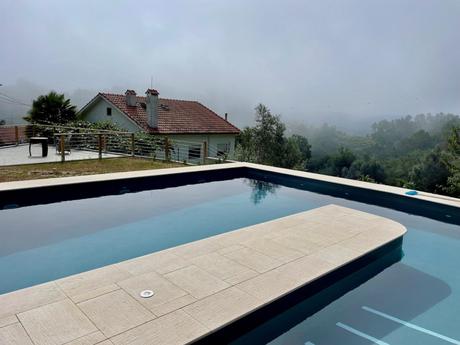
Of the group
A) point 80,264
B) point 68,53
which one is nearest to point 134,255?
point 80,264

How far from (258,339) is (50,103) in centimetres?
2004

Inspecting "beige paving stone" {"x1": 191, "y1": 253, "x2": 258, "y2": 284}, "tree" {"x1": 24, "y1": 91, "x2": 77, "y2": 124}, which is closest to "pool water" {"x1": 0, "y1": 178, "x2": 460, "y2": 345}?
"beige paving stone" {"x1": 191, "y1": 253, "x2": 258, "y2": 284}

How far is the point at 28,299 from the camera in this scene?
2936mm

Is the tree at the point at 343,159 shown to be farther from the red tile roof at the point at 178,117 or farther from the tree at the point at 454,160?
the red tile roof at the point at 178,117

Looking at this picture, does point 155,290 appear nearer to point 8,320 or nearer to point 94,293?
point 94,293

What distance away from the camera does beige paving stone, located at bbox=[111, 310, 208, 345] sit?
8.00ft

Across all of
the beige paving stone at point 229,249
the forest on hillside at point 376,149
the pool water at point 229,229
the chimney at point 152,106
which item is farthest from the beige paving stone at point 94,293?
the chimney at point 152,106

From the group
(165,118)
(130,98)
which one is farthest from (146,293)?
(130,98)

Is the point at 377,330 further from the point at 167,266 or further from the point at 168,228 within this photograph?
the point at 168,228

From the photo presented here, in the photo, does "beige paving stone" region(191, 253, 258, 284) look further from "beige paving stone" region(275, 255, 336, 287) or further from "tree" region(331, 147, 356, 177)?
"tree" region(331, 147, 356, 177)

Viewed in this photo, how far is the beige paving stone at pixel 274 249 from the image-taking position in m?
3.92

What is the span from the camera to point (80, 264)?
421 cm

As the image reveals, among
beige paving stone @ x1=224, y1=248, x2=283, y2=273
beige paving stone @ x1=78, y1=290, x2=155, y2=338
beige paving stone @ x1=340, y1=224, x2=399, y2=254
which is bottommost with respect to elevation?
beige paving stone @ x1=78, y1=290, x2=155, y2=338

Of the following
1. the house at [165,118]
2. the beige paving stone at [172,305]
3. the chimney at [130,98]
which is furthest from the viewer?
the chimney at [130,98]
